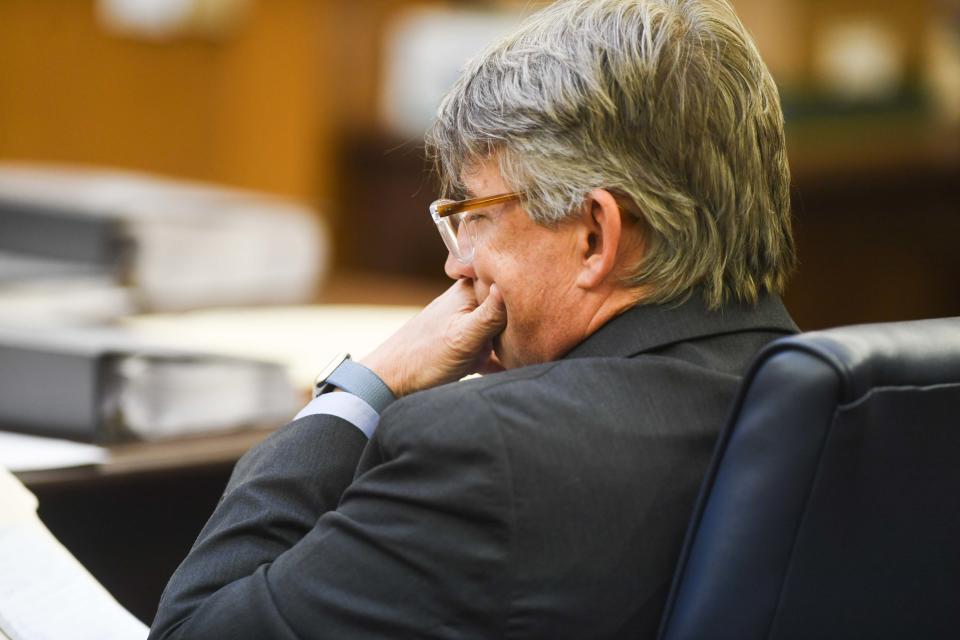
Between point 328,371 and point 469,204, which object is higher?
point 469,204

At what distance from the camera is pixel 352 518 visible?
3.12 feet

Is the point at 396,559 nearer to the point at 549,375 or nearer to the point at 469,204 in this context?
the point at 549,375

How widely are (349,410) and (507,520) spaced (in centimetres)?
28

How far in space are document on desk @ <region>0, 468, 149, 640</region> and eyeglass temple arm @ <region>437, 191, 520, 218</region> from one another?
0.43 metres

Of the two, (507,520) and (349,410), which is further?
(349,410)

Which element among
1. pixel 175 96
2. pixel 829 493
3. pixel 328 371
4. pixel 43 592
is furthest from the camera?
pixel 175 96

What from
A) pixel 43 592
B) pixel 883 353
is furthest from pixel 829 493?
pixel 43 592

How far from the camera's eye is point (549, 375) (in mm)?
972

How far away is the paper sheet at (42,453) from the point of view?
1294 mm

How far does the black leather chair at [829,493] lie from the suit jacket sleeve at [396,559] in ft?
0.48

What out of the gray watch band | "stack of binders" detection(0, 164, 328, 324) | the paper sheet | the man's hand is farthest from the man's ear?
"stack of binders" detection(0, 164, 328, 324)

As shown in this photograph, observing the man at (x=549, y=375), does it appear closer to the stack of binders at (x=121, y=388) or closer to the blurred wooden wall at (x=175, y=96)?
the stack of binders at (x=121, y=388)

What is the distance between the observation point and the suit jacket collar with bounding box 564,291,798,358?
1.03 metres

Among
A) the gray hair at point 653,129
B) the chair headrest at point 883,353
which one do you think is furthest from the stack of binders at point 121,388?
the chair headrest at point 883,353
